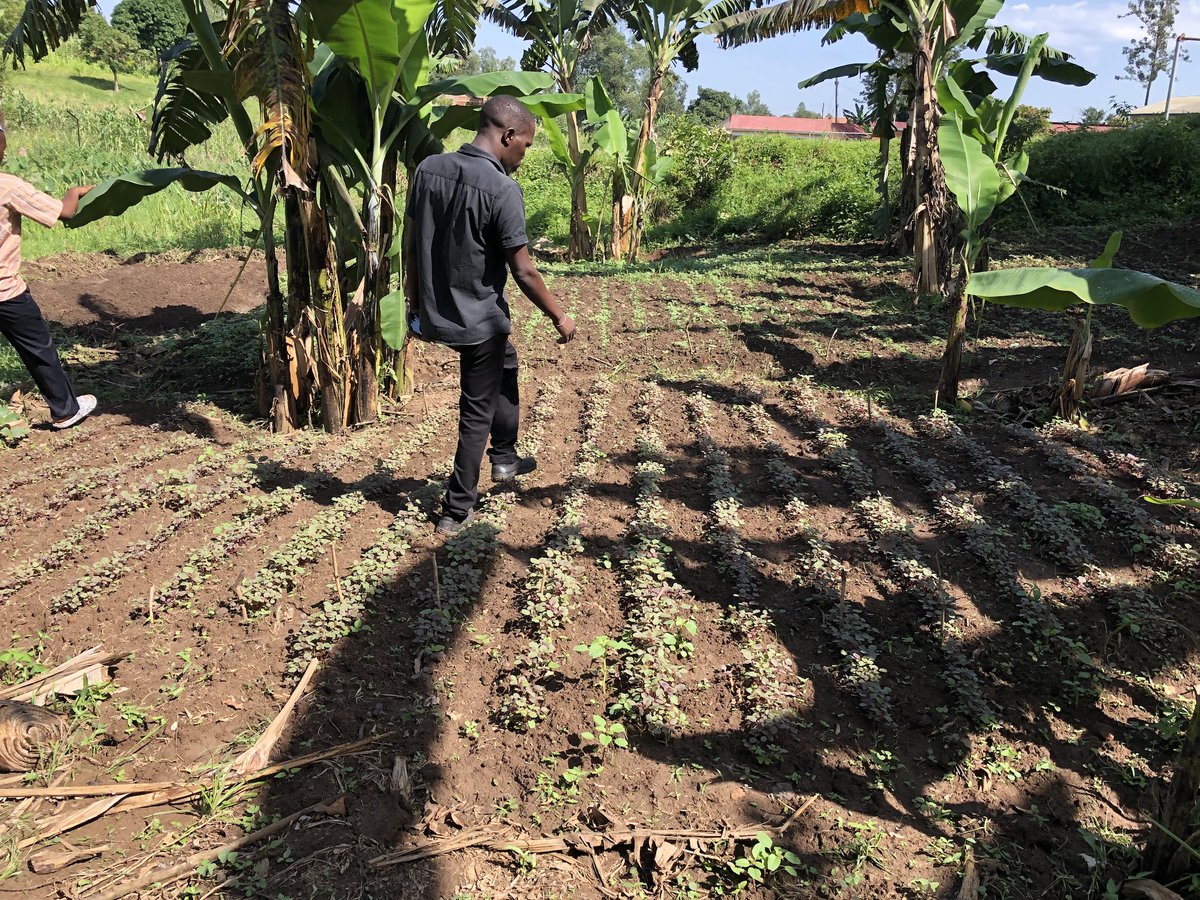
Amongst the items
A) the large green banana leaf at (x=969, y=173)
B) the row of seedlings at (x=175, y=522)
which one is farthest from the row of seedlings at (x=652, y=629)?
the large green banana leaf at (x=969, y=173)

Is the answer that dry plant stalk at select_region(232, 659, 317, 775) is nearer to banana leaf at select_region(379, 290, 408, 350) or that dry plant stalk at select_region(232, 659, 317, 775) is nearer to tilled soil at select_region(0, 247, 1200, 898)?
tilled soil at select_region(0, 247, 1200, 898)

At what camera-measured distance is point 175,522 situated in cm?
422

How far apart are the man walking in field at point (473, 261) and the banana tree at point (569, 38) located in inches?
370

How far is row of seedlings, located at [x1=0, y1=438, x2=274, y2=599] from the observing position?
3.78 metres

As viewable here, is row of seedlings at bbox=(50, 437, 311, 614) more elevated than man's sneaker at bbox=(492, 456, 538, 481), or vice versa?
man's sneaker at bbox=(492, 456, 538, 481)

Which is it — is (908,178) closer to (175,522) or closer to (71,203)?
(71,203)

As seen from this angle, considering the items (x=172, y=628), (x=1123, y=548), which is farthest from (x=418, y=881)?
(x=1123, y=548)

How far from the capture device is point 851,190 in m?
16.2

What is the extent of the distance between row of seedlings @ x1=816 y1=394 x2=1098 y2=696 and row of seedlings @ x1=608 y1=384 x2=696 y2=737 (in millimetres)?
1496

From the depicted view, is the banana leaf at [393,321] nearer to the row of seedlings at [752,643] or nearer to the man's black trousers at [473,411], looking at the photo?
the man's black trousers at [473,411]

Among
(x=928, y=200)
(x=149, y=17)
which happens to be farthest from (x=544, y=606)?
(x=149, y=17)

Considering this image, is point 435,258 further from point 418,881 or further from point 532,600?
point 418,881

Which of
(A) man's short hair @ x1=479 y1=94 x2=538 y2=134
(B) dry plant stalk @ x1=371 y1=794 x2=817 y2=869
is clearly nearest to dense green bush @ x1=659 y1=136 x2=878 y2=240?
(A) man's short hair @ x1=479 y1=94 x2=538 y2=134

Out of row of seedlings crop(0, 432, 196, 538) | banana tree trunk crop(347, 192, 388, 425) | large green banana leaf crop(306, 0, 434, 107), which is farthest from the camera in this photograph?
banana tree trunk crop(347, 192, 388, 425)
